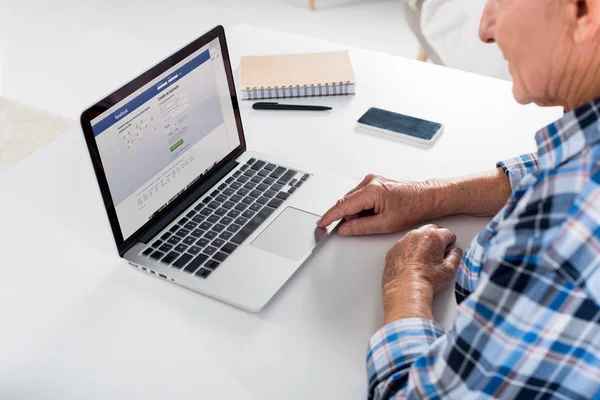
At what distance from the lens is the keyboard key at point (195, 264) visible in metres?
1.03

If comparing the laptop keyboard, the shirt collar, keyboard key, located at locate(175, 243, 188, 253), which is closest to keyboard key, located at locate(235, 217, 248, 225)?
the laptop keyboard

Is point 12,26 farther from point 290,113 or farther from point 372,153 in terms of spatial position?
point 372,153

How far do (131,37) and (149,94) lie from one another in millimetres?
2672

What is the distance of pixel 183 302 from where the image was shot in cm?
100

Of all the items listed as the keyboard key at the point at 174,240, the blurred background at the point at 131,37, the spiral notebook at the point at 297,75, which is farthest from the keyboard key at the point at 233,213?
the blurred background at the point at 131,37

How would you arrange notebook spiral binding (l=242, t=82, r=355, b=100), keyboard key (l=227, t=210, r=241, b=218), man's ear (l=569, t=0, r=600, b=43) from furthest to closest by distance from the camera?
1. notebook spiral binding (l=242, t=82, r=355, b=100)
2. keyboard key (l=227, t=210, r=241, b=218)
3. man's ear (l=569, t=0, r=600, b=43)

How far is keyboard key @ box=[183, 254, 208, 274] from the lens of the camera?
1033mm

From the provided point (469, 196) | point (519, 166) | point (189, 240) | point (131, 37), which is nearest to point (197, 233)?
point (189, 240)

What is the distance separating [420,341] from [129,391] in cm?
38

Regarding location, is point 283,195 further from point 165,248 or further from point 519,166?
point 519,166

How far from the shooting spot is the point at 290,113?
1.48m

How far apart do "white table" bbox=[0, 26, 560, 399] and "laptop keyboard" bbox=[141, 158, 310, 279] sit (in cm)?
5

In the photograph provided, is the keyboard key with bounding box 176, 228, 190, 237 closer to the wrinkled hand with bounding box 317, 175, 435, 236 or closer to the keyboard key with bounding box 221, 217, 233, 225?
the keyboard key with bounding box 221, 217, 233, 225

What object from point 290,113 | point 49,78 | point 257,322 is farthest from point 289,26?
point 257,322
